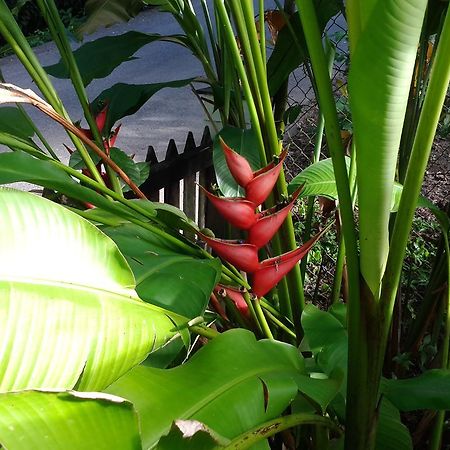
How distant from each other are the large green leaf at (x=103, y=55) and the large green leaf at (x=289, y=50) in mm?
300

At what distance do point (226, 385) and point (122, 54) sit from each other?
1.02 metres

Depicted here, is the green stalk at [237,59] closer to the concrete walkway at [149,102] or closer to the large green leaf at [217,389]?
the large green leaf at [217,389]

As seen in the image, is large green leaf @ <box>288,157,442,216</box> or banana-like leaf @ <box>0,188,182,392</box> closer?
banana-like leaf @ <box>0,188,182,392</box>

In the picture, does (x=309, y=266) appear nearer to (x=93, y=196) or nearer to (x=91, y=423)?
(x=93, y=196)

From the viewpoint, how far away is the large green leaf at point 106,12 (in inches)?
60.6

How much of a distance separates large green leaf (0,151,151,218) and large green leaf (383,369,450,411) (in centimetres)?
42

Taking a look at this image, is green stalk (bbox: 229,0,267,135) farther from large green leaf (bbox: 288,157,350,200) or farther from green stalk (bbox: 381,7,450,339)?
green stalk (bbox: 381,7,450,339)

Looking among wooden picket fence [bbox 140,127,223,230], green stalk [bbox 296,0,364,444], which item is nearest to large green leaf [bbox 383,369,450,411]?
green stalk [bbox 296,0,364,444]

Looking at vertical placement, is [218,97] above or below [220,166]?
above

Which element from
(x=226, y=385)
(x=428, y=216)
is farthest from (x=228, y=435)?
(x=428, y=216)

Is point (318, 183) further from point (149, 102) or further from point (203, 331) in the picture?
point (149, 102)

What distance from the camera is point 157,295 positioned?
61cm

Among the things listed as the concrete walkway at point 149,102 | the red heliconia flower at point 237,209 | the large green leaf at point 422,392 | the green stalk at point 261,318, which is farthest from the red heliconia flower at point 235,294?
the concrete walkway at point 149,102

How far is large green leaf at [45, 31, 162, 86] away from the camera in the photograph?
1359mm
